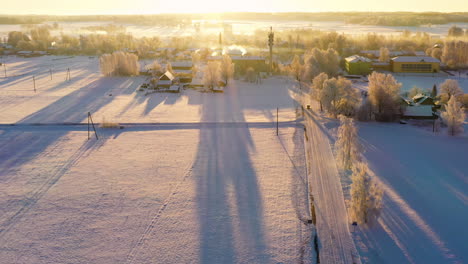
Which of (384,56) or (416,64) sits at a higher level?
(384,56)

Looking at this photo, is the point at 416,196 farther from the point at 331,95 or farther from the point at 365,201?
the point at 331,95

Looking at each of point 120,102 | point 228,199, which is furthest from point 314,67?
point 228,199

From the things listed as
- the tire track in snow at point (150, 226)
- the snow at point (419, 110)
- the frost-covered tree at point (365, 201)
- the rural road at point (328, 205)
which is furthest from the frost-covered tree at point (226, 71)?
the frost-covered tree at point (365, 201)

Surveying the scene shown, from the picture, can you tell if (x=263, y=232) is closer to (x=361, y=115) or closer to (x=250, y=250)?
(x=250, y=250)

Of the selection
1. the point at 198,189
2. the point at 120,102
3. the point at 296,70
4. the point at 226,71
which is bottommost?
the point at 198,189

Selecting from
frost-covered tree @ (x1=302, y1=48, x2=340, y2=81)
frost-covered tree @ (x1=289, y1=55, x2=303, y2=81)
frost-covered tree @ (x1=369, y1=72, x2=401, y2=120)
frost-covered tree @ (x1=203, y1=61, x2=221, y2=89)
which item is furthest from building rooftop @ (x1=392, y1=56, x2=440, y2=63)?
frost-covered tree @ (x1=203, y1=61, x2=221, y2=89)
